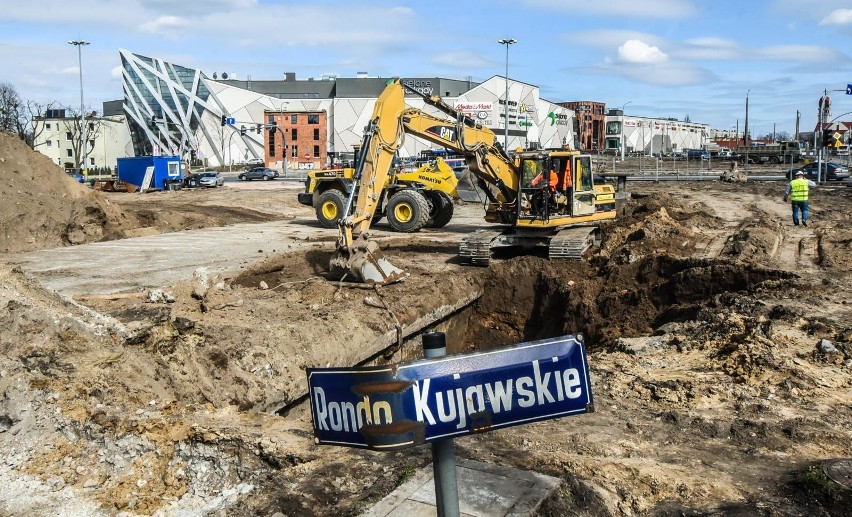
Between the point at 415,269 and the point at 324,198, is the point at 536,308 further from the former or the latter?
the point at 324,198

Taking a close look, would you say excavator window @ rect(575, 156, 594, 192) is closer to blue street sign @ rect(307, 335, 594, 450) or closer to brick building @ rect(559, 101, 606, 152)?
blue street sign @ rect(307, 335, 594, 450)

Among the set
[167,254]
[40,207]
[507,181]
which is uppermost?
[507,181]

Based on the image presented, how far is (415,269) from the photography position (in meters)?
16.1

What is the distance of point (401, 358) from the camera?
42.4 ft

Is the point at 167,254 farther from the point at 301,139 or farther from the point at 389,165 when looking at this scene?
the point at 301,139

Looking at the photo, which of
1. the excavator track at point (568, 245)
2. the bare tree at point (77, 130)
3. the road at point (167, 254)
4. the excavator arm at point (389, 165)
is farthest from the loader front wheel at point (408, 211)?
the bare tree at point (77, 130)

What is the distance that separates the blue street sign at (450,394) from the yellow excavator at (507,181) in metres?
11.7

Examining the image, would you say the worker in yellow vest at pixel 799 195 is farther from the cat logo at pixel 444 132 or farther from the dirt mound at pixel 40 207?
the dirt mound at pixel 40 207

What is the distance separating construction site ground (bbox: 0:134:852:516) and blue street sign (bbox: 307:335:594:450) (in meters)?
2.54

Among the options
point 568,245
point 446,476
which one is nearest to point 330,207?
point 568,245

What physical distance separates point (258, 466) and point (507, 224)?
12.3 metres

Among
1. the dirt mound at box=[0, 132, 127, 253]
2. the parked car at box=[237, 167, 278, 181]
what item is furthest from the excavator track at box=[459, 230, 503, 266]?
the parked car at box=[237, 167, 278, 181]

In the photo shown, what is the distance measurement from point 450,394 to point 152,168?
4677 cm

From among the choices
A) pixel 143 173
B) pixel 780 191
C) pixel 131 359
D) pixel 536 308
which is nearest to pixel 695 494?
pixel 131 359
